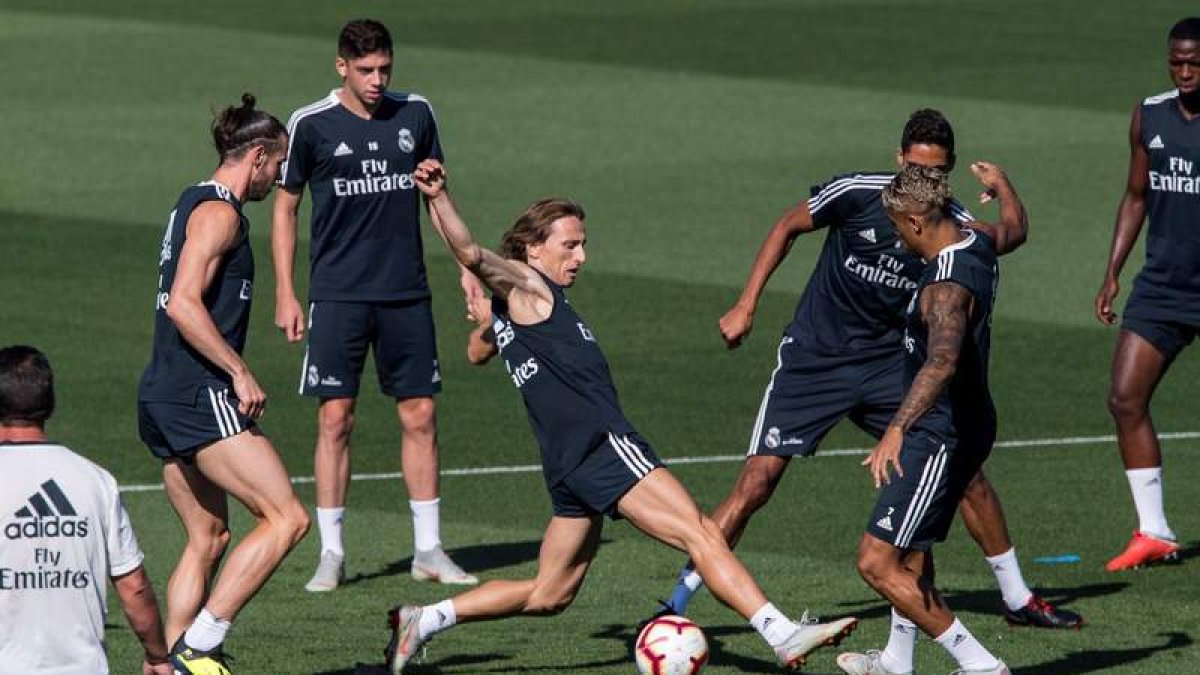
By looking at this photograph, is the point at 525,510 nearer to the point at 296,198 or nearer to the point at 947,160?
the point at 296,198

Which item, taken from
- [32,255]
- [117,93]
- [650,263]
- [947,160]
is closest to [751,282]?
[947,160]

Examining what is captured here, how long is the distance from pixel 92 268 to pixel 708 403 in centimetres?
765

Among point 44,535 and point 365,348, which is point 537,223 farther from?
point 44,535

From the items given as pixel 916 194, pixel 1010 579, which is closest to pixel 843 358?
pixel 1010 579

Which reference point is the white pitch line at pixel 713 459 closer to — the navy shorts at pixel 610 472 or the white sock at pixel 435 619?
the white sock at pixel 435 619

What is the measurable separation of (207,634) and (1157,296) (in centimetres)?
601

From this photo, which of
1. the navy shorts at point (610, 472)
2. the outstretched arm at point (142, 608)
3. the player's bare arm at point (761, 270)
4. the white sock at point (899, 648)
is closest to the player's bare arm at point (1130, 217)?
the player's bare arm at point (761, 270)

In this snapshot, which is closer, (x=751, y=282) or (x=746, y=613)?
(x=746, y=613)

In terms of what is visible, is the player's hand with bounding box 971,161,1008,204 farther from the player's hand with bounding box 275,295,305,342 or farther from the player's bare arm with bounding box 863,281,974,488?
the player's hand with bounding box 275,295,305,342

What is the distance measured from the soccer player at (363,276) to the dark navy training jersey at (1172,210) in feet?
13.3

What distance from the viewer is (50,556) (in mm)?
8922

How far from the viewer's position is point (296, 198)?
1488 cm

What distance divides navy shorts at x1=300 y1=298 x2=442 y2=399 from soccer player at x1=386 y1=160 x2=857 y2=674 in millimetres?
2530

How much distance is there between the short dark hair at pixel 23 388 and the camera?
893 centimetres
